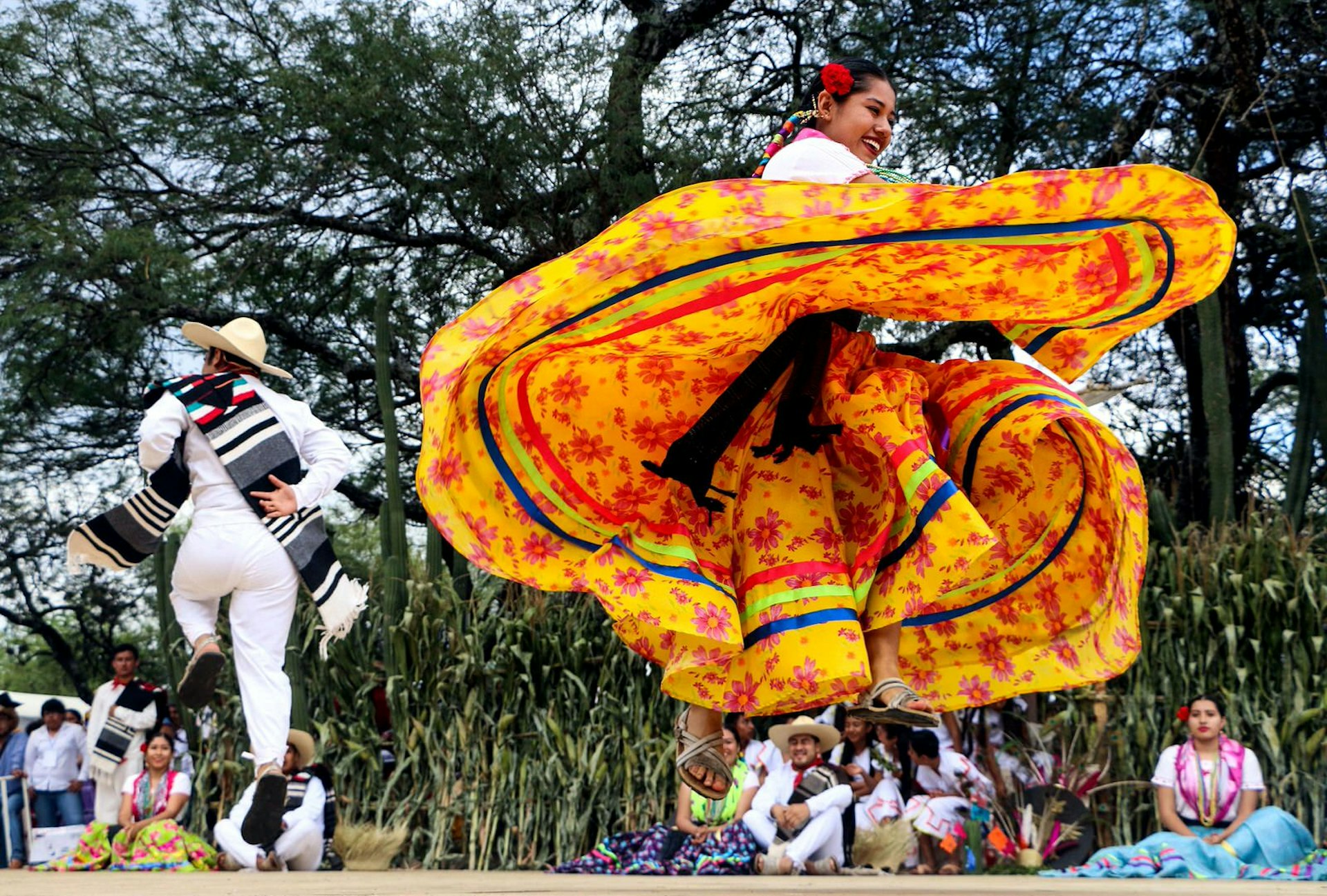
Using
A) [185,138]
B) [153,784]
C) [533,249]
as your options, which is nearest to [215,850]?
[153,784]

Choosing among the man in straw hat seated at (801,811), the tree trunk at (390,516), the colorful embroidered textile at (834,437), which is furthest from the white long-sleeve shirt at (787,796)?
the colorful embroidered textile at (834,437)

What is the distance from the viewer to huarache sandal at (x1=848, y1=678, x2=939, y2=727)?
2994 mm

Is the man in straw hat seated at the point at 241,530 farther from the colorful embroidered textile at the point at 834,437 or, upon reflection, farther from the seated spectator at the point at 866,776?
the seated spectator at the point at 866,776

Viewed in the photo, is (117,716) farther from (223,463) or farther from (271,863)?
(223,463)

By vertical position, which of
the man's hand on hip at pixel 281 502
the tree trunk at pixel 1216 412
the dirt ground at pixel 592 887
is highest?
the tree trunk at pixel 1216 412

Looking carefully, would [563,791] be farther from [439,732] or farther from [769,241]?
[769,241]

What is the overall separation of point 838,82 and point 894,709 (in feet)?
4.94

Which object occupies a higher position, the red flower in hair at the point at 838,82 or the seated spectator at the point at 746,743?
the red flower in hair at the point at 838,82

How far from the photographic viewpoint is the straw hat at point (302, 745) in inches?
280

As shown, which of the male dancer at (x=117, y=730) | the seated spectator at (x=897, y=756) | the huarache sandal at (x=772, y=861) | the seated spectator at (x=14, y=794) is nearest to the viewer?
the huarache sandal at (x=772, y=861)

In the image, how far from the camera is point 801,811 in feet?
21.6

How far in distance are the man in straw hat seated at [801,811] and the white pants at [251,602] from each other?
8.89 feet

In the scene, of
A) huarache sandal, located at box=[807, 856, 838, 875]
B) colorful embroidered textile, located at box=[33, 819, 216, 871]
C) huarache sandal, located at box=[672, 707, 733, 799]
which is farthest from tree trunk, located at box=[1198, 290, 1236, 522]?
colorful embroidered textile, located at box=[33, 819, 216, 871]

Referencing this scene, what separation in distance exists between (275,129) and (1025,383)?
7824 mm
